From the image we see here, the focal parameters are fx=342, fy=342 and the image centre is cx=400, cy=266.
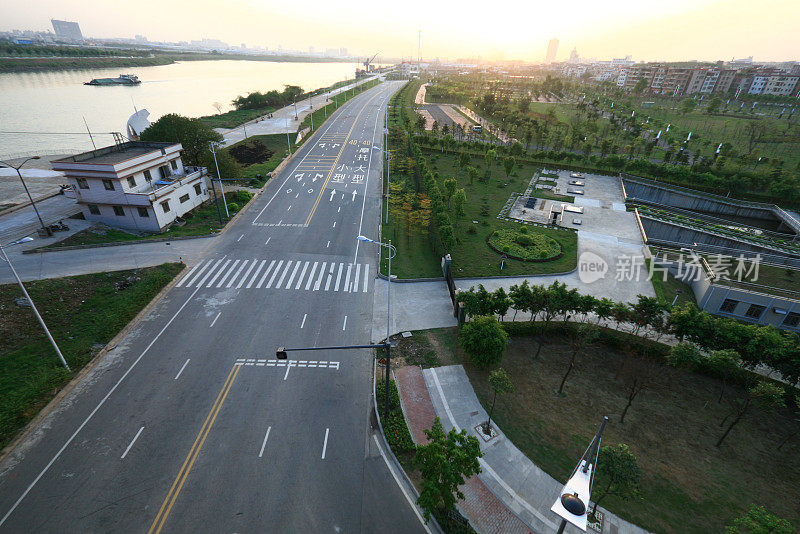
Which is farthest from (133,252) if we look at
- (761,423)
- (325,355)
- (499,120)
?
(499,120)

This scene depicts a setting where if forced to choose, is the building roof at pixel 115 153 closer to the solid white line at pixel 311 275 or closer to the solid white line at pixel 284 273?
the solid white line at pixel 284 273

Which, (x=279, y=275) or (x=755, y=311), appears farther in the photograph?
(x=279, y=275)

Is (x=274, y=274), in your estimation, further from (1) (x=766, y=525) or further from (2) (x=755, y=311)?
(2) (x=755, y=311)

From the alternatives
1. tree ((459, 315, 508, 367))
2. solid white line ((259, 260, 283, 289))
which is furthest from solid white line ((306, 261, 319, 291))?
tree ((459, 315, 508, 367))

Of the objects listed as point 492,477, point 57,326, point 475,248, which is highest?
point 57,326

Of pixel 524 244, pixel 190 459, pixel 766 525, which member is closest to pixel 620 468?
pixel 766 525

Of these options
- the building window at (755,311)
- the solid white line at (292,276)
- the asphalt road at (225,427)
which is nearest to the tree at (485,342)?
the asphalt road at (225,427)
